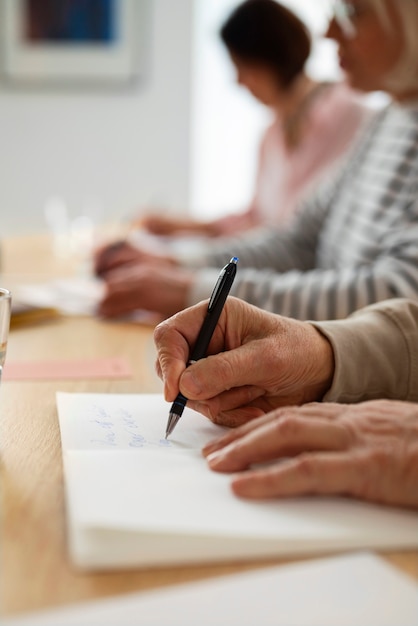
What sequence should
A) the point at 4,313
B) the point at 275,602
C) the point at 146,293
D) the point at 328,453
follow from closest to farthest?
the point at 275,602 < the point at 328,453 < the point at 4,313 < the point at 146,293

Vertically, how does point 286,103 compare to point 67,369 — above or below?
above

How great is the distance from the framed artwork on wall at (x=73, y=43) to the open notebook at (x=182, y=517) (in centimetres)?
349

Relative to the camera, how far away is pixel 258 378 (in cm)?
68

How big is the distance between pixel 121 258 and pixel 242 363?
0.89 m

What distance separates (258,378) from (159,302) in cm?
57

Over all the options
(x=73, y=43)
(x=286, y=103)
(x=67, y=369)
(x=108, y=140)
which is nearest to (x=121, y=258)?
(x=67, y=369)

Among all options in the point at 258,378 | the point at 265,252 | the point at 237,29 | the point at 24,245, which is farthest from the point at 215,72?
the point at 258,378

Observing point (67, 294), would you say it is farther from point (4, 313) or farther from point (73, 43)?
point (73, 43)

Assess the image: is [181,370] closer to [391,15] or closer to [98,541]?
[98,541]

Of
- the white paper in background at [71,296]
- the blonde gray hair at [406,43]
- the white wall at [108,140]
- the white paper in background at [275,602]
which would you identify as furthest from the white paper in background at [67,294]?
the white wall at [108,140]

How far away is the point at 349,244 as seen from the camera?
1363 mm

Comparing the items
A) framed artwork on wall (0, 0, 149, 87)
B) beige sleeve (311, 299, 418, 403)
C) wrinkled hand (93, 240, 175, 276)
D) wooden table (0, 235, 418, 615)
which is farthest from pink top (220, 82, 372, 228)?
framed artwork on wall (0, 0, 149, 87)

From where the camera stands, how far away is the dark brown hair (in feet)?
7.35

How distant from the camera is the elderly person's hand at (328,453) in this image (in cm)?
52
